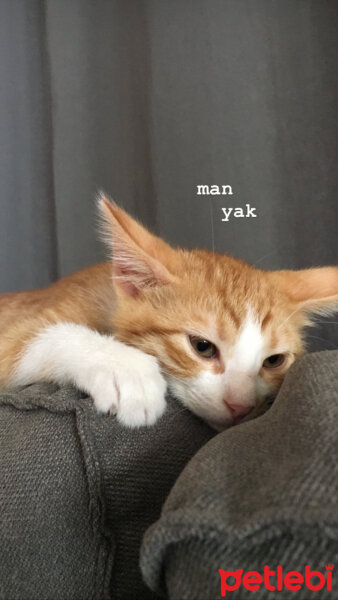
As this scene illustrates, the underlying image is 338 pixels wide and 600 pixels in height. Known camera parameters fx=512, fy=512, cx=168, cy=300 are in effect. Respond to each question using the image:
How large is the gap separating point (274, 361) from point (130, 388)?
293mm

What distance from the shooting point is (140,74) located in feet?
5.79

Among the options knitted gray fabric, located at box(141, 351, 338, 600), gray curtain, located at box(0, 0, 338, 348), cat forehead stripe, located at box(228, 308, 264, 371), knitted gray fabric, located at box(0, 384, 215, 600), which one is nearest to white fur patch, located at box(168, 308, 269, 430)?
cat forehead stripe, located at box(228, 308, 264, 371)

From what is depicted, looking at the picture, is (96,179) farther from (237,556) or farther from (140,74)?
(237,556)

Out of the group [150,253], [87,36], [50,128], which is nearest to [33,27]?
[87,36]

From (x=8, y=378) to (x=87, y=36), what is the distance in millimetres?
1419

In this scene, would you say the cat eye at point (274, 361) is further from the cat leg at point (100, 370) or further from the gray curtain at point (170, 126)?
the gray curtain at point (170, 126)

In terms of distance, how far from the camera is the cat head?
2.38 feet

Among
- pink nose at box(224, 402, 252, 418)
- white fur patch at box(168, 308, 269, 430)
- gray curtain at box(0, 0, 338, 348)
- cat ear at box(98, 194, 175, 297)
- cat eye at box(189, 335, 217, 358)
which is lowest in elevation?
pink nose at box(224, 402, 252, 418)

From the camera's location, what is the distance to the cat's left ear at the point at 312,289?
0.91m

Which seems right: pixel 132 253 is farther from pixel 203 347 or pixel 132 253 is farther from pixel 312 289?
pixel 312 289

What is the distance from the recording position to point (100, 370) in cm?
67

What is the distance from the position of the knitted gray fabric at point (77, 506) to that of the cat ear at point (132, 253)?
0.28 m

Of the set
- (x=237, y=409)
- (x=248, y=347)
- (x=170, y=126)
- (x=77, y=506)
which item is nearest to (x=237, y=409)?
(x=237, y=409)

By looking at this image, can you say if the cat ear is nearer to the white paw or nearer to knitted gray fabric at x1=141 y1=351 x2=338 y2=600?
the white paw
